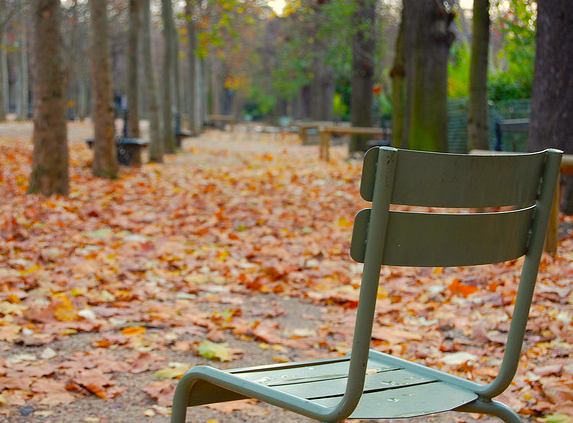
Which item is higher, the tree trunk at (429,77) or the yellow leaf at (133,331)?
the tree trunk at (429,77)

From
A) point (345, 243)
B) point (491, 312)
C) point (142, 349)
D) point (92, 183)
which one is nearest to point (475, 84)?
point (345, 243)

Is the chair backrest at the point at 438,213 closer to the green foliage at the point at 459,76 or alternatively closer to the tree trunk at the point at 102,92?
the tree trunk at the point at 102,92

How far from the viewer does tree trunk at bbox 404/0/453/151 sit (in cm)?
1319

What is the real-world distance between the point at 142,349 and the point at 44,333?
60 cm

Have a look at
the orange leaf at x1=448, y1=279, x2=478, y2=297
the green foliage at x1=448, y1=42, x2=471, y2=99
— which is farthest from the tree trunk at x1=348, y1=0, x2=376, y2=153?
the orange leaf at x1=448, y1=279, x2=478, y2=297

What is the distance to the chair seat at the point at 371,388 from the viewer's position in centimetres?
229

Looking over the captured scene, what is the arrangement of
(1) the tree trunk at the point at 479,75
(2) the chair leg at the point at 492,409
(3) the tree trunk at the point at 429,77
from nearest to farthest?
(2) the chair leg at the point at 492,409, (1) the tree trunk at the point at 479,75, (3) the tree trunk at the point at 429,77

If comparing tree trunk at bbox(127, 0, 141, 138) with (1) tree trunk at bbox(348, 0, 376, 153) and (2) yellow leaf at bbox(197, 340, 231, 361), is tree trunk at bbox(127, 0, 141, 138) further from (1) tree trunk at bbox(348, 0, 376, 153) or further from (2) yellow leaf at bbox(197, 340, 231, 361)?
(2) yellow leaf at bbox(197, 340, 231, 361)

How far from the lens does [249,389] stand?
2.33 meters

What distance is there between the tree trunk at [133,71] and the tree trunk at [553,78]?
35.2 feet

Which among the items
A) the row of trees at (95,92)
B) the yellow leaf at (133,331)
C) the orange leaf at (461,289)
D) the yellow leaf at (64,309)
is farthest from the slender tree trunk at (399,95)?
the yellow leaf at (133,331)

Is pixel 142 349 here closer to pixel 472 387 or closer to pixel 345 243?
pixel 472 387

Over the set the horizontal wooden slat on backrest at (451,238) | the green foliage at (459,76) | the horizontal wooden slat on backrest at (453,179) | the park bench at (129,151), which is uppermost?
the green foliage at (459,76)

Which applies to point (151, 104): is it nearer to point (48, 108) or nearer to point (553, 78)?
point (48, 108)
